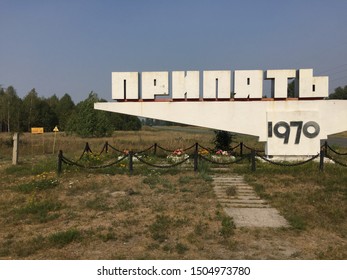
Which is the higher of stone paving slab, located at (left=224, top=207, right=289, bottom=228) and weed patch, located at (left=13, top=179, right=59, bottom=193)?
weed patch, located at (left=13, top=179, right=59, bottom=193)

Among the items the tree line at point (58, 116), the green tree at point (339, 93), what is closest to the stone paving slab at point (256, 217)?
the tree line at point (58, 116)

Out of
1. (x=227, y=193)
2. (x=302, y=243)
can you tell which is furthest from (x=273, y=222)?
(x=227, y=193)

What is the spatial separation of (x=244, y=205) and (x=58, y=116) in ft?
227

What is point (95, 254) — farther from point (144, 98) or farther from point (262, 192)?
point (144, 98)

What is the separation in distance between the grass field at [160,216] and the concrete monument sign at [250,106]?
7.05ft

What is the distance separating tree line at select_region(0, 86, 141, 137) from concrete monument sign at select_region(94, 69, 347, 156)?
77.6 feet

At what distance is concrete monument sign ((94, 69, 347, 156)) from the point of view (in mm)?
13555

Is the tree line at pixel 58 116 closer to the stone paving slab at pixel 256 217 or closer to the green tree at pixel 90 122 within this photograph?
the green tree at pixel 90 122

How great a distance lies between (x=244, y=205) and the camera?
7.91 m

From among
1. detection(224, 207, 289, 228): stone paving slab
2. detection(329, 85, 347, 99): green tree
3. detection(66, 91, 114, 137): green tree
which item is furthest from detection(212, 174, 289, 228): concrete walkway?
detection(329, 85, 347, 99): green tree

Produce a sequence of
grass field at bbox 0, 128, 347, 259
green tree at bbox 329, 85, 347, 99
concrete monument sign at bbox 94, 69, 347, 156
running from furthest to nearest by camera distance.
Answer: green tree at bbox 329, 85, 347, 99 → concrete monument sign at bbox 94, 69, 347, 156 → grass field at bbox 0, 128, 347, 259

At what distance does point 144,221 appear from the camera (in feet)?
22.0

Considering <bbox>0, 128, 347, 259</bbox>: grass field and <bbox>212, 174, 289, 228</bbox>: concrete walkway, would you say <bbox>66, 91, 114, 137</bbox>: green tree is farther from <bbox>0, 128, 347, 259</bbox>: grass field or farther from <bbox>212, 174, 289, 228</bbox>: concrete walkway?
<bbox>212, 174, 289, 228</bbox>: concrete walkway

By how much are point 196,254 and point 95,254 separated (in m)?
1.62
